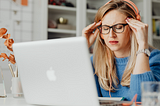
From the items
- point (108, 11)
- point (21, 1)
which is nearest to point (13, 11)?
point (21, 1)

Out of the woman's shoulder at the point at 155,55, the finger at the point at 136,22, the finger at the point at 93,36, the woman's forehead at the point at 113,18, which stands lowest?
the woman's shoulder at the point at 155,55

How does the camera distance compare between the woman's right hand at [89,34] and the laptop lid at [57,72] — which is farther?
the woman's right hand at [89,34]

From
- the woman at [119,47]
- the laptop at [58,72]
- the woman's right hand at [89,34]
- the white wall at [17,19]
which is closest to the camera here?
the laptop at [58,72]

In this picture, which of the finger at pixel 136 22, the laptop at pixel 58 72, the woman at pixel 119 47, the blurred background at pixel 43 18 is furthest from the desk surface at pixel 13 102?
the blurred background at pixel 43 18

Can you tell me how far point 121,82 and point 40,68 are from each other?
72 cm

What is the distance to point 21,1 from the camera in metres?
2.55

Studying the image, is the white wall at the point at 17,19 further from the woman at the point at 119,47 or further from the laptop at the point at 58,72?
the laptop at the point at 58,72

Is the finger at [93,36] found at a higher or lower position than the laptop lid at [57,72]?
higher

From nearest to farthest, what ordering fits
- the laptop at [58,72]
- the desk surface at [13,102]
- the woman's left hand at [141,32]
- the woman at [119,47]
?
1. the laptop at [58,72]
2. the desk surface at [13,102]
3. the woman's left hand at [141,32]
4. the woman at [119,47]

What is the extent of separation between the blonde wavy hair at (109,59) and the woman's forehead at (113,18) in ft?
0.08

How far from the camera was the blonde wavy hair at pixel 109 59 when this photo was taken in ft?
4.11

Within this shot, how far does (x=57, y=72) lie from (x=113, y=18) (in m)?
0.72

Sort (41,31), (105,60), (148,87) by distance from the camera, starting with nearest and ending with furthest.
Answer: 1. (148,87)
2. (105,60)
3. (41,31)

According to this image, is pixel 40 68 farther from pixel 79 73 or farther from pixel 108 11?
pixel 108 11
